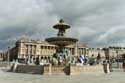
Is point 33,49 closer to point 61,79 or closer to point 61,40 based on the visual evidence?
point 61,40

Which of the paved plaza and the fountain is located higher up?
the fountain

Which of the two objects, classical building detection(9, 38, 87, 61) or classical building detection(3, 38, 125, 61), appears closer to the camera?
classical building detection(3, 38, 125, 61)

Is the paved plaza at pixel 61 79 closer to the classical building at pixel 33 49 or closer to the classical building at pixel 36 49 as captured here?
the classical building at pixel 36 49

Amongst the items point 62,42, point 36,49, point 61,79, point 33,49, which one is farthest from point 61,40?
point 36,49

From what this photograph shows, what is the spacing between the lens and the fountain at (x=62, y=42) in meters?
29.4

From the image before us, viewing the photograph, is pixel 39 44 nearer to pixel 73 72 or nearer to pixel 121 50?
pixel 121 50

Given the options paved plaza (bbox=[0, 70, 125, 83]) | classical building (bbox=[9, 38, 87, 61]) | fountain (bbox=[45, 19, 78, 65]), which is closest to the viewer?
paved plaza (bbox=[0, 70, 125, 83])

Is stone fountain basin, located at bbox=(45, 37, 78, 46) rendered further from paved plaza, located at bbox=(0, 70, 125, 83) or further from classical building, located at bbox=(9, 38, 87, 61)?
classical building, located at bbox=(9, 38, 87, 61)

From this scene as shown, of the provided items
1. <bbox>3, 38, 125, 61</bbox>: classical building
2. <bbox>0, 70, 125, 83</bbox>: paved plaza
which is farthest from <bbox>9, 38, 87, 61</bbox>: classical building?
<bbox>0, 70, 125, 83</bbox>: paved plaza

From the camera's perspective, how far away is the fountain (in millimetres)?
29406

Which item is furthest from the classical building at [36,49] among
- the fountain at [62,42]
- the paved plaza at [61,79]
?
the paved plaza at [61,79]

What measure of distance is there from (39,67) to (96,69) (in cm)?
614

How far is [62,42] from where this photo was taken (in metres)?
29.7

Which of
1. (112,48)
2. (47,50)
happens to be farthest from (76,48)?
(112,48)
